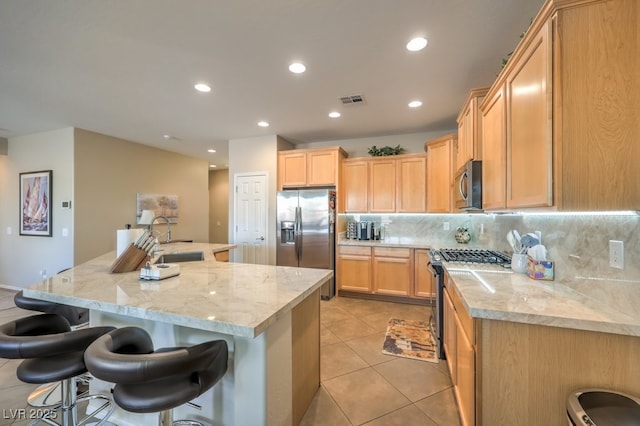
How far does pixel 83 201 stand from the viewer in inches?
173

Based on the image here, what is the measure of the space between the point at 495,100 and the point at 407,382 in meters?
2.30

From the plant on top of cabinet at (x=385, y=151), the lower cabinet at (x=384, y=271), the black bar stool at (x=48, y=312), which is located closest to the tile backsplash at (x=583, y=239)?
the lower cabinet at (x=384, y=271)

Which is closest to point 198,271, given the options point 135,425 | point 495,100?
point 135,425

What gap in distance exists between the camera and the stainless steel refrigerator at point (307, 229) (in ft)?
13.7

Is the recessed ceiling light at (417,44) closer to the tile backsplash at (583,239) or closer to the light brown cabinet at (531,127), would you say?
the light brown cabinet at (531,127)

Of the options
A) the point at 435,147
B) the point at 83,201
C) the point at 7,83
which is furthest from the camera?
the point at 83,201

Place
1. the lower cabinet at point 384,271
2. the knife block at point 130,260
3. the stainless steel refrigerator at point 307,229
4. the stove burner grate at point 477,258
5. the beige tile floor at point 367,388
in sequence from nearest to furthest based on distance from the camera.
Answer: the beige tile floor at point 367,388 → the knife block at point 130,260 → the stove burner grate at point 477,258 → the lower cabinet at point 384,271 → the stainless steel refrigerator at point 307,229

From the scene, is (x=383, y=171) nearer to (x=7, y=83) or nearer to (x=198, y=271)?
(x=198, y=271)

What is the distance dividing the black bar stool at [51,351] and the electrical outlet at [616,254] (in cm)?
265

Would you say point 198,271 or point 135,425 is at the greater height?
point 198,271

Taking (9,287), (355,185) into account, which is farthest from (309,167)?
(9,287)

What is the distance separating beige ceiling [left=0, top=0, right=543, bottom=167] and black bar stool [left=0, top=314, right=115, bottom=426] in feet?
6.68

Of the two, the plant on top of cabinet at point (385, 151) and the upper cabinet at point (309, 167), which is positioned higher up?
the plant on top of cabinet at point (385, 151)

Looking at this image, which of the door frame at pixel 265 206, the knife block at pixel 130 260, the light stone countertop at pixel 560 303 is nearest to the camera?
the light stone countertop at pixel 560 303
